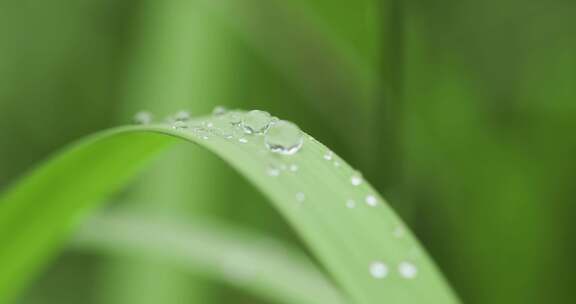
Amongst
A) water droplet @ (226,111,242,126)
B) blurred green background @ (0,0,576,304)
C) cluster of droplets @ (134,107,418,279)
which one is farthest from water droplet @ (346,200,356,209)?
blurred green background @ (0,0,576,304)

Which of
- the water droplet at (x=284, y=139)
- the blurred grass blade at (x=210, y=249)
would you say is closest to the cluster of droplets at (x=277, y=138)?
the water droplet at (x=284, y=139)

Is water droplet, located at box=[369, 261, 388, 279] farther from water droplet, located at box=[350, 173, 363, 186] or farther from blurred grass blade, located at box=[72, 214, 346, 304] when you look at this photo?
blurred grass blade, located at box=[72, 214, 346, 304]

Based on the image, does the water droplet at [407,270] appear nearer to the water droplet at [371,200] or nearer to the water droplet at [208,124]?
the water droplet at [371,200]

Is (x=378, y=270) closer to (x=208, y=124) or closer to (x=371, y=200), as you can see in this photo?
(x=371, y=200)

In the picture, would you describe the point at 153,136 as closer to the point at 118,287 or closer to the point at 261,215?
the point at 118,287

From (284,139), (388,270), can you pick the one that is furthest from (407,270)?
(284,139)
